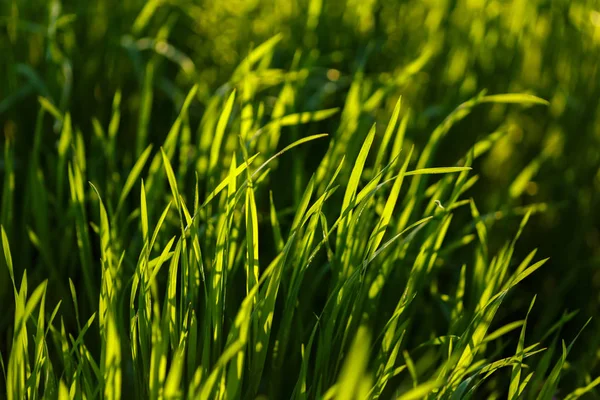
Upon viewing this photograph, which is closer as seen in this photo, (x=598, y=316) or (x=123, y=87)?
(x=598, y=316)

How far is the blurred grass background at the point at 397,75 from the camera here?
→ 3.77 feet

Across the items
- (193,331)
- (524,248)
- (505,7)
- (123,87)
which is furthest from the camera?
(505,7)

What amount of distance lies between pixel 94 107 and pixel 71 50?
11cm

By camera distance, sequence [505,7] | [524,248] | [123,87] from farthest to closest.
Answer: [505,7] → [123,87] → [524,248]

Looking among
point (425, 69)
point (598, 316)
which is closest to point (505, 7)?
point (425, 69)

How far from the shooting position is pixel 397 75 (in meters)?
1.20

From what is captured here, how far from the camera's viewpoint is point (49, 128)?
1.20 meters

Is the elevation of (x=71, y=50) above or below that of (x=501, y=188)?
above

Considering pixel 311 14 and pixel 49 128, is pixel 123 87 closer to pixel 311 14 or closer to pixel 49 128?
pixel 49 128

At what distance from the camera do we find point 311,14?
1270 mm

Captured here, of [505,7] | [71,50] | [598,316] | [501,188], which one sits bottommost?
[598,316]

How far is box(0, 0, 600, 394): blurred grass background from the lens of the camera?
45.3 inches

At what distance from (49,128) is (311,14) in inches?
18.8

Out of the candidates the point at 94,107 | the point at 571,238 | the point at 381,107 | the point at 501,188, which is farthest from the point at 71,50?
the point at 571,238
